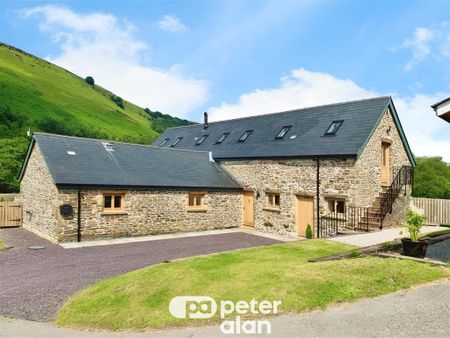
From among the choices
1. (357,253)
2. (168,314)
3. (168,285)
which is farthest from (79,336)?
(357,253)

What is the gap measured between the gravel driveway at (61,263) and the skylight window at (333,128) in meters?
7.03

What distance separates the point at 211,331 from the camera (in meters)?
6.44

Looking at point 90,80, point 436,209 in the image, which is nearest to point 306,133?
point 436,209

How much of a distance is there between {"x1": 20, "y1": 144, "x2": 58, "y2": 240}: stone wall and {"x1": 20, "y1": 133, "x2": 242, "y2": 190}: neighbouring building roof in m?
0.75

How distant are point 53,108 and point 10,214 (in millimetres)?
76195

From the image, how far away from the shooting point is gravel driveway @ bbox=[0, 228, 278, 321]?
355 inches

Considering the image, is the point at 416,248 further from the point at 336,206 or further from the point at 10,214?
the point at 10,214

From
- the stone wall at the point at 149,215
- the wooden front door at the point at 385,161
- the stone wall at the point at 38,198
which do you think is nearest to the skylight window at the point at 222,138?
A: the stone wall at the point at 149,215

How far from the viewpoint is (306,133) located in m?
21.6

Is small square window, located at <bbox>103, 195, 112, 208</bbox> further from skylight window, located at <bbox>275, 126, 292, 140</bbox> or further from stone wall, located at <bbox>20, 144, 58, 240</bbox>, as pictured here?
skylight window, located at <bbox>275, 126, 292, 140</bbox>

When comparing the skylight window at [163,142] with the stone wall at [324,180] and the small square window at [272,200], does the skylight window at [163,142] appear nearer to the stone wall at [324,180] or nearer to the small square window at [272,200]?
the stone wall at [324,180]

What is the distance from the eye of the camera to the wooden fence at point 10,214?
70.6ft

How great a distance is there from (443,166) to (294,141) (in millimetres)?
27989

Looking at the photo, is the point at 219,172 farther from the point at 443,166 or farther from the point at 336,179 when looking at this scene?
the point at 443,166
